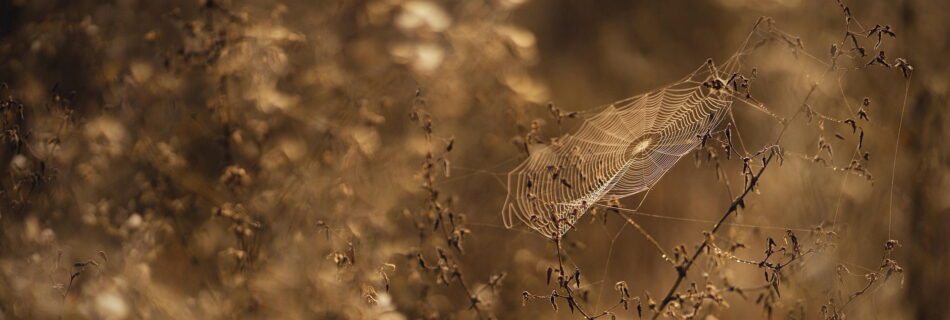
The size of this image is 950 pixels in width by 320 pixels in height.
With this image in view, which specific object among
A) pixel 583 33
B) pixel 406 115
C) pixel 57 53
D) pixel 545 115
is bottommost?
pixel 57 53

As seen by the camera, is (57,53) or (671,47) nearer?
(671,47)

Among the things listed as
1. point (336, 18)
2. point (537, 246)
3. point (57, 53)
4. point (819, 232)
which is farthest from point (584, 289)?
point (57, 53)

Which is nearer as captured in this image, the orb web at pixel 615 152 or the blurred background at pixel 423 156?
the orb web at pixel 615 152

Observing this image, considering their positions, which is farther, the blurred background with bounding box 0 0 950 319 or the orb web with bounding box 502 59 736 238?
the blurred background with bounding box 0 0 950 319

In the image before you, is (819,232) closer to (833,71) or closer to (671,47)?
(833,71)

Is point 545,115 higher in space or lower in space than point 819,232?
lower
